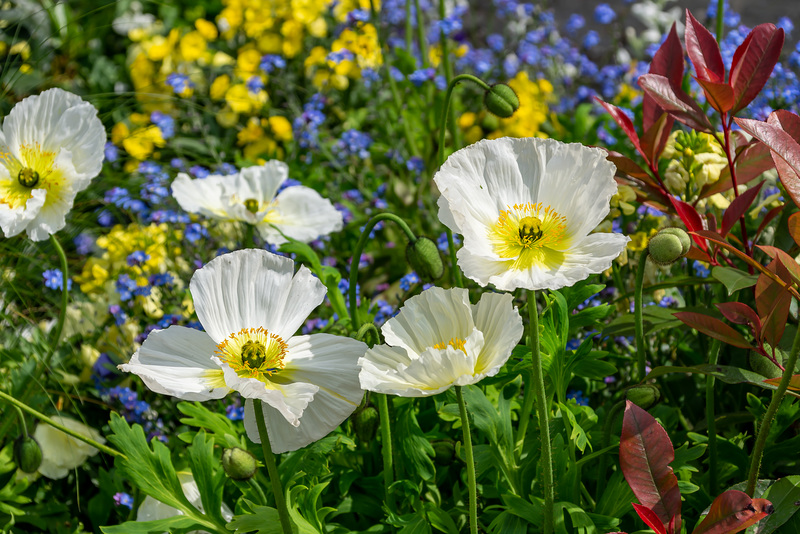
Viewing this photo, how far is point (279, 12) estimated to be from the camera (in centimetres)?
380

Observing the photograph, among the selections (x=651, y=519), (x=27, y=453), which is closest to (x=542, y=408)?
(x=651, y=519)

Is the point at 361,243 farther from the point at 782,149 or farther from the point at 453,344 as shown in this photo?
the point at 782,149

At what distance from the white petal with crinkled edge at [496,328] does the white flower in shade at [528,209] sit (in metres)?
0.04

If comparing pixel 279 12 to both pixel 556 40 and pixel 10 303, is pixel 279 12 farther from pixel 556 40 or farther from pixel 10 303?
pixel 10 303

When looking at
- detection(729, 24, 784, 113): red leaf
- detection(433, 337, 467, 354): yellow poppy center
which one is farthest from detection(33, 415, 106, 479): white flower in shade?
detection(729, 24, 784, 113): red leaf

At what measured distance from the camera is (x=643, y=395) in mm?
1291

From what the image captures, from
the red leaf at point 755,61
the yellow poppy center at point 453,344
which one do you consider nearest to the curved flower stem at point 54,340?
the yellow poppy center at point 453,344

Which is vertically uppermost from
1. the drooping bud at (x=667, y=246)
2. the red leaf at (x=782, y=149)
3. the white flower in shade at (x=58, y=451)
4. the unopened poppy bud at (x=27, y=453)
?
the red leaf at (x=782, y=149)

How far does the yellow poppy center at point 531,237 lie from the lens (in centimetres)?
119

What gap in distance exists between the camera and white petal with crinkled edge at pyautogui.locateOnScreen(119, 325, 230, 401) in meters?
1.08

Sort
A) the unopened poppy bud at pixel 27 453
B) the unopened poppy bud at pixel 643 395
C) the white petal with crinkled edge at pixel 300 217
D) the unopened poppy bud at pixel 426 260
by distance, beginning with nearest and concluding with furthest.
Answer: the unopened poppy bud at pixel 643 395 < the unopened poppy bud at pixel 426 260 < the unopened poppy bud at pixel 27 453 < the white petal with crinkled edge at pixel 300 217

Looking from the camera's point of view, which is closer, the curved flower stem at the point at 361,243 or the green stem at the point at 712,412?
the curved flower stem at the point at 361,243

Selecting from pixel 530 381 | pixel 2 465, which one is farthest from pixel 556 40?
pixel 2 465

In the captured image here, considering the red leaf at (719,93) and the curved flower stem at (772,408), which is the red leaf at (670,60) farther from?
the curved flower stem at (772,408)
